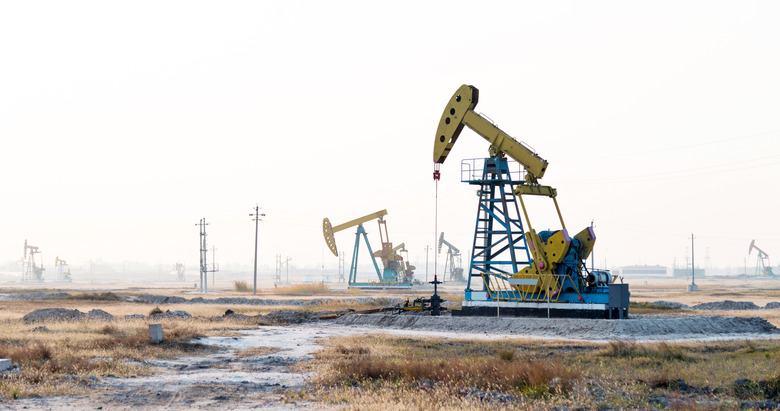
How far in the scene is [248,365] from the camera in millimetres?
17250

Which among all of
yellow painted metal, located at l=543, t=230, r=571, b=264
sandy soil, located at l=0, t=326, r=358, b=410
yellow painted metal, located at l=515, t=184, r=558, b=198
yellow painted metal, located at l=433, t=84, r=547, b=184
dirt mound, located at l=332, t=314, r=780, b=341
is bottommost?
dirt mound, located at l=332, t=314, r=780, b=341

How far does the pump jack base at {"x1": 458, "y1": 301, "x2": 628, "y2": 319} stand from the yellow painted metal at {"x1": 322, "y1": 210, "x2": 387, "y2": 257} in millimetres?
40626

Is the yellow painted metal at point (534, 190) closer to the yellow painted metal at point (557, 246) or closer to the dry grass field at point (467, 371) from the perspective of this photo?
the yellow painted metal at point (557, 246)

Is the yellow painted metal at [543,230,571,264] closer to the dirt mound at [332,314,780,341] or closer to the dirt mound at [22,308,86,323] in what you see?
the dirt mound at [332,314,780,341]

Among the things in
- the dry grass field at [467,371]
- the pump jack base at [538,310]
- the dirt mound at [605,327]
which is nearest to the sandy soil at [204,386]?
the dry grass field at [467,371]

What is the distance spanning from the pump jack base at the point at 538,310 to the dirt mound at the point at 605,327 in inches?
33.1

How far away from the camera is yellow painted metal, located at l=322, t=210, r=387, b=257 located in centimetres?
7219

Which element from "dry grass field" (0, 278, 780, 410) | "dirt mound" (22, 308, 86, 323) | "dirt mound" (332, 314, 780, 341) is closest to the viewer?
"dry grass field" (0, 278, 780, 410)

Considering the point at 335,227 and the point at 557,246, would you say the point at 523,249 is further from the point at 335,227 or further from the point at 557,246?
the point at 335,227

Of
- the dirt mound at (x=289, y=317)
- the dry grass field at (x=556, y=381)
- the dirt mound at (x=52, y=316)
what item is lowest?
the dirt mound at (x=289, y=317)

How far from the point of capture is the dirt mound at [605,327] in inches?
963

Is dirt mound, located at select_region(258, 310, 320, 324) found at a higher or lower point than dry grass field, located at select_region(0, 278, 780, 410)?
lower

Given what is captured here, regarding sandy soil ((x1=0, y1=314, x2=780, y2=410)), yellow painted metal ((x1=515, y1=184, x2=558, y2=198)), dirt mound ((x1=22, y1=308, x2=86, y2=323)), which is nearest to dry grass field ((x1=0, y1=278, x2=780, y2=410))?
sandy soil ((x1=0, y1=314, x2=780, y2=410))

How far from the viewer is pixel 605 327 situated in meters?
24.7
